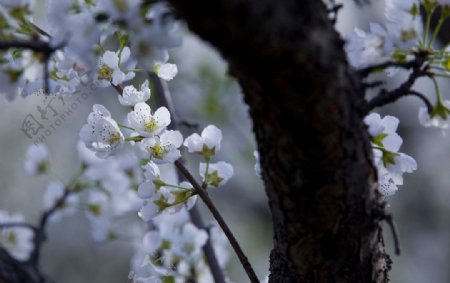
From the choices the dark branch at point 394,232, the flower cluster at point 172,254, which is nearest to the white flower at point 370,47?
the dark branch at point 394,232

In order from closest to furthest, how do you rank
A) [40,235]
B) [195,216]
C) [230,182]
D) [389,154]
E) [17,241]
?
[389,154] < [40,235] < [195,216] < [17,241] < [230,182]

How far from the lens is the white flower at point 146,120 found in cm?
117

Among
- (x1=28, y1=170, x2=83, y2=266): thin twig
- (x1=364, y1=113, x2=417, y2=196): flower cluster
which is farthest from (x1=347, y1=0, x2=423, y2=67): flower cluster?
(x1=28, y1=170, x2=83, y2=266): thin twig

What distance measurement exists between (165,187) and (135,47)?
1.42 feet

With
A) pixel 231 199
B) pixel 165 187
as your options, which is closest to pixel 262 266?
pixel 231 199

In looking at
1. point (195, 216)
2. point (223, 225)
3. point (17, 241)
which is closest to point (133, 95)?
point (223, 225)

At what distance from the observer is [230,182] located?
5625 mm

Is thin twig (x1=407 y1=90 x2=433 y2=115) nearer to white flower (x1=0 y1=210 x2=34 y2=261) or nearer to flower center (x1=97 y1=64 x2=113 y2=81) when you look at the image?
flower center (x1=97 y1=64 x2=113 y2=81)

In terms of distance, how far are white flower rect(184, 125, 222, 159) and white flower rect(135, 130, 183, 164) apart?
0.07 metres

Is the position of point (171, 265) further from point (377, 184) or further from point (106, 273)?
point (106, 273)

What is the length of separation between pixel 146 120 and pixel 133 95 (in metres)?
0.05

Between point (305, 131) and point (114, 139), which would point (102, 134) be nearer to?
point (114, 139)

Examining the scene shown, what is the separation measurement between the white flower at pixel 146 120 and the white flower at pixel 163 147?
0.01 m

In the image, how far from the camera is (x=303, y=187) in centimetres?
90
